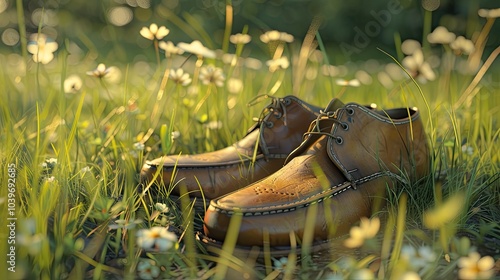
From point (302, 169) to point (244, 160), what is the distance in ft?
1.22

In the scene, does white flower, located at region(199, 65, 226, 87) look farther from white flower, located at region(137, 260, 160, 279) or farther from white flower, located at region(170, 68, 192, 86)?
white flower, located at region(137, 260, 160, 279)

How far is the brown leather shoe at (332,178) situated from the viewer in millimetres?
1772

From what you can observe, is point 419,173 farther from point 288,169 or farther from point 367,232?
point 367,232

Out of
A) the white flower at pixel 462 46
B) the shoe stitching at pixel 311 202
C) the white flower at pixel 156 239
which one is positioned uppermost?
the white flower at pixel 462 46

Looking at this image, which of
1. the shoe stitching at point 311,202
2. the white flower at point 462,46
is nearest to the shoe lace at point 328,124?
the shoe stitching at point 311,202

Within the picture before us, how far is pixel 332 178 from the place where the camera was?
1972 millimetres

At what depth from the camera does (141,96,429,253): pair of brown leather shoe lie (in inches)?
70.3

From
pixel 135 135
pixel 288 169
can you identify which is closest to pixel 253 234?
pixel 288 169

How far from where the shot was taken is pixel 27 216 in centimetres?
166

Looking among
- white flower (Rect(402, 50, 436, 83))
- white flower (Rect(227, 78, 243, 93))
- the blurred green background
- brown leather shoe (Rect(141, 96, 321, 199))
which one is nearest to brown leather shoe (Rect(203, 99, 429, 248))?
brown leather shoe (Rect(141, 96, 321, 199))

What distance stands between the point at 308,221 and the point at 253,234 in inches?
6.4

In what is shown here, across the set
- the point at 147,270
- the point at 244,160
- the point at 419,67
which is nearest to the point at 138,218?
the point at 147,270

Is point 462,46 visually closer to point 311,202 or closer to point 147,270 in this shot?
point 311,202

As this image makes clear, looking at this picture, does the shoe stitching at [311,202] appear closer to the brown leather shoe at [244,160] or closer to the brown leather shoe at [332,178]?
the brown leather shoe at [332,178]
